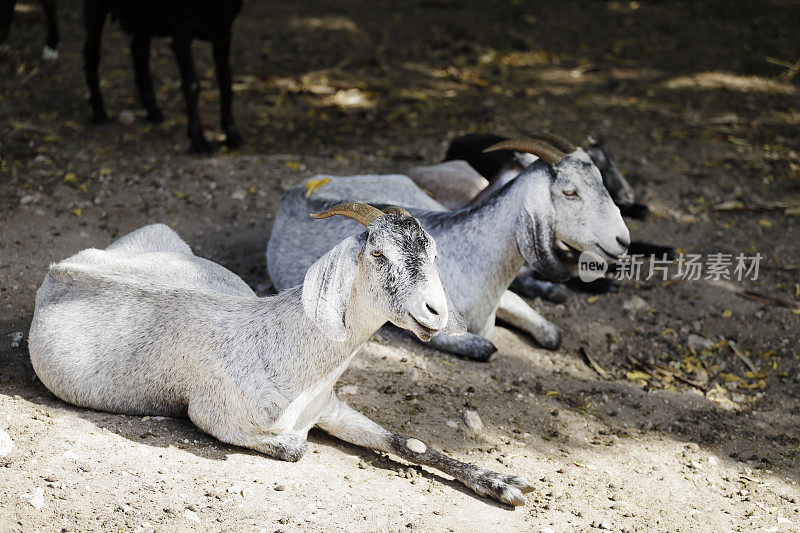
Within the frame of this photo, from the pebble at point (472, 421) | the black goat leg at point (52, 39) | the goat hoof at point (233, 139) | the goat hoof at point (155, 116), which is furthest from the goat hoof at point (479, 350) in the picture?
the black goat leg at point (52, 39)

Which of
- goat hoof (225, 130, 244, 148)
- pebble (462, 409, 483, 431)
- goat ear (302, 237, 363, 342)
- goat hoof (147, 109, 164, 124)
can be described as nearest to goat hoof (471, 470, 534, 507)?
pebble (462, 409, 483, 431)

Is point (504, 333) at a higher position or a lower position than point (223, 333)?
lower

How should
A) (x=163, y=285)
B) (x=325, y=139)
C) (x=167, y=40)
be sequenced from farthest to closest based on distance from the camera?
1. (x=167, y=40)
2. (x=325, y=139)
3. (x=163, y=285)

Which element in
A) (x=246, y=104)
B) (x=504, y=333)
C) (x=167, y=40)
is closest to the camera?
(x=504, y=333)

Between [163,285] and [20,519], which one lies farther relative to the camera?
[163,285]

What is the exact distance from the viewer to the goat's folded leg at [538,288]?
18.2 feet

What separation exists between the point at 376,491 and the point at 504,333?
200cm

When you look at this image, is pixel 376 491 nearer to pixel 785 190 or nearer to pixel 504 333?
pixel 504 333

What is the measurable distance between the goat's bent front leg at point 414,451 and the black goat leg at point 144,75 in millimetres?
4590

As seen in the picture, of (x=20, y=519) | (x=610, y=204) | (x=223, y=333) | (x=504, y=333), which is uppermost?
(x=610, y=204)

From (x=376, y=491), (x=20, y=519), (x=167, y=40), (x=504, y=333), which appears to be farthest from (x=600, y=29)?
(x=20, y=519)

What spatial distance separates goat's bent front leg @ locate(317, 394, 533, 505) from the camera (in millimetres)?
3363

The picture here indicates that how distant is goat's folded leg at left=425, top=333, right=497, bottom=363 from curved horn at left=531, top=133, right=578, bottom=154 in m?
1.11

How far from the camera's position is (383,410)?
157 inches
